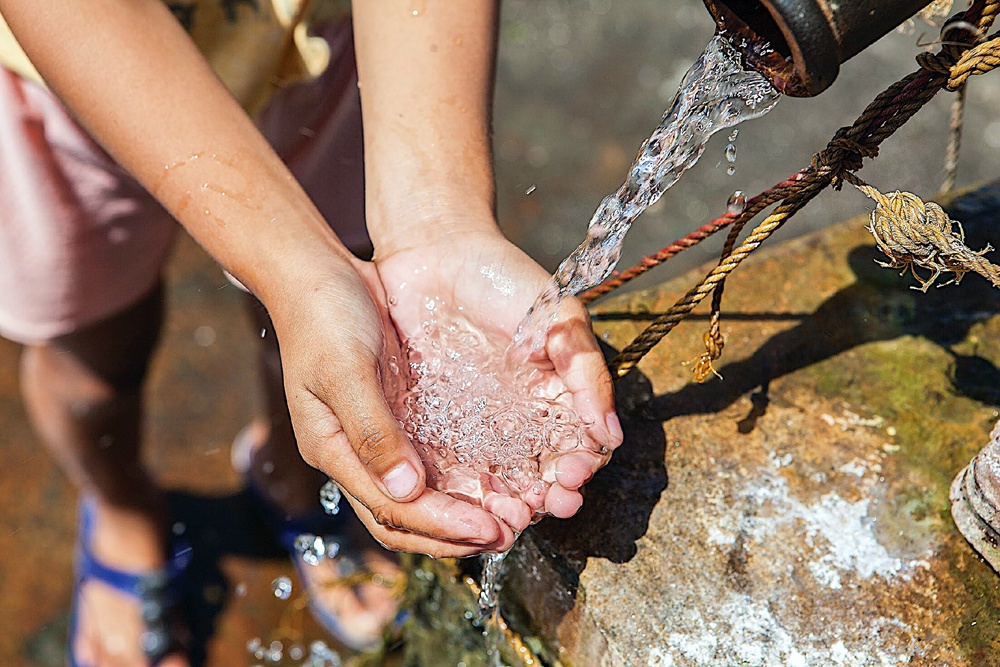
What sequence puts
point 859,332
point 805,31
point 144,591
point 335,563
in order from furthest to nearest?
point 335,563, point 144,591, point 859,332, point 805,31

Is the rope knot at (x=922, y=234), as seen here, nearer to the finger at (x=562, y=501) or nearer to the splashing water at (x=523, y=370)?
the splashing water at (x=523, y=370)

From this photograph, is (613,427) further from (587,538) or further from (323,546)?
(323,546)

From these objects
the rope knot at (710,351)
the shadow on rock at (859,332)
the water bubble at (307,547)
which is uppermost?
the rope knot at (710,351)

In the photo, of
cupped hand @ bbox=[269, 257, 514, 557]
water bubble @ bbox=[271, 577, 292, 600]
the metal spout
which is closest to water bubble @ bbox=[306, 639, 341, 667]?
water bubble @ bbox=[271, 577, 292, 600]

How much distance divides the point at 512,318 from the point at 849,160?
2.17 ft

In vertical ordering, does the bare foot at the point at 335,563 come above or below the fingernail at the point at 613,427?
below

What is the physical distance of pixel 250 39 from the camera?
1.84 m

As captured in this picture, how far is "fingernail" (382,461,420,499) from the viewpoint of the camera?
140 cm

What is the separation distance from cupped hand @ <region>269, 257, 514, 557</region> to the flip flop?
62.8 inches

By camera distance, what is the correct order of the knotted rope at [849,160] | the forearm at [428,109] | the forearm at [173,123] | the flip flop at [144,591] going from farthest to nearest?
the flip flop at [144,591] → the forearm at [428,109] → the forearm at [173,123] → the knotted rope at [849,160]

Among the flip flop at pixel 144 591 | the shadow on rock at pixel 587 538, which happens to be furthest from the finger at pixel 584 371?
the flip flop at pixel 144 591

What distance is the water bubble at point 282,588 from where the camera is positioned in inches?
117

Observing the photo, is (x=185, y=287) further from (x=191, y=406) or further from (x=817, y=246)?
(x=817, y=246)

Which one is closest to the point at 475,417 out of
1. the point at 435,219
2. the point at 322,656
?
the point at 435,219
